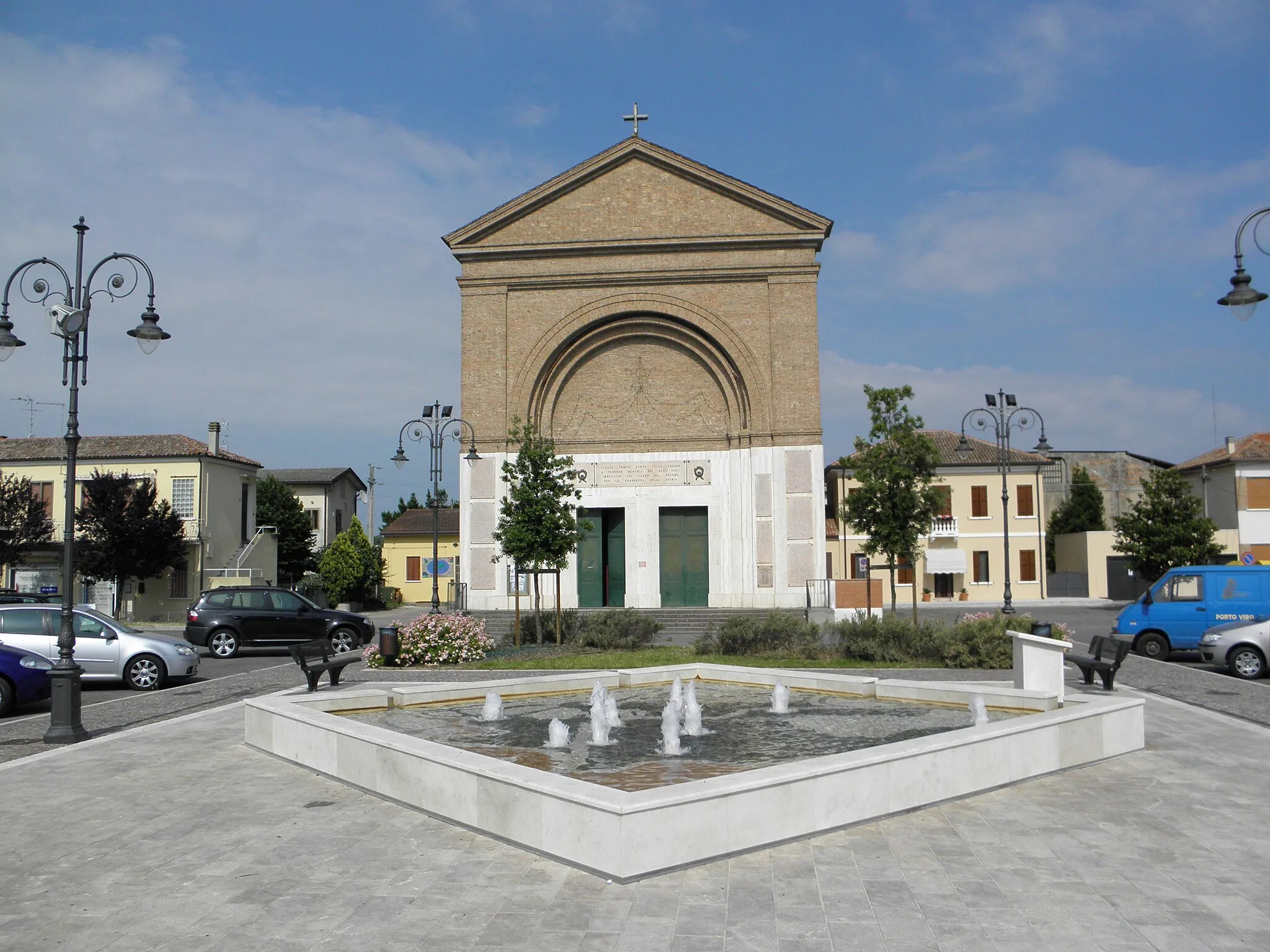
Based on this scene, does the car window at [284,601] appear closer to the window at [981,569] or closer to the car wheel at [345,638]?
the car wheel at [345,638]

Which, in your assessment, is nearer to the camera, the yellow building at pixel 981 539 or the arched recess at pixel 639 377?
the arched recess at pixel 639 377

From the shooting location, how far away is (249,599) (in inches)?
908

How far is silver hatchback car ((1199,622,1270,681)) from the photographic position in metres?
17.4

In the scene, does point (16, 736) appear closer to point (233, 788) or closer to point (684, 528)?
point (233, 788)

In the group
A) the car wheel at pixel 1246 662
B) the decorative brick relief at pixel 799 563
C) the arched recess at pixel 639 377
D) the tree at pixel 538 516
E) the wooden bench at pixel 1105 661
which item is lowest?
the car wheel at pixel 1246 662

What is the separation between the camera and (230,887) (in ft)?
18.9

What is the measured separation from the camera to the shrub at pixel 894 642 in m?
17.8

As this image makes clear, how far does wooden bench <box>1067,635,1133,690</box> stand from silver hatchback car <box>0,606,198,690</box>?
13.9m

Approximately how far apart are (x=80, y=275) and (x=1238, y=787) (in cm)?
1313

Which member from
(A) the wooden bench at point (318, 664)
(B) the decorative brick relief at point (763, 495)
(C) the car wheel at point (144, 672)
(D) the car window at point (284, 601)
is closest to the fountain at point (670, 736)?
(A) the wooden bench at point (318, 664)

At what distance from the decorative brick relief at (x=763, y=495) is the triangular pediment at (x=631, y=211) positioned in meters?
7.26

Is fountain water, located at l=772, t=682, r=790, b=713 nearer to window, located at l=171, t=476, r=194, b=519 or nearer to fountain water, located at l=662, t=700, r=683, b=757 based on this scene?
fountain water, located at l=662, t=700, r=683, b=757

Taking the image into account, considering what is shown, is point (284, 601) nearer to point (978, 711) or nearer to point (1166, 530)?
point (978, 711)

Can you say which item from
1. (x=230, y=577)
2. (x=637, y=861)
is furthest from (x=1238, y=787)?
(x=230, y=577)
